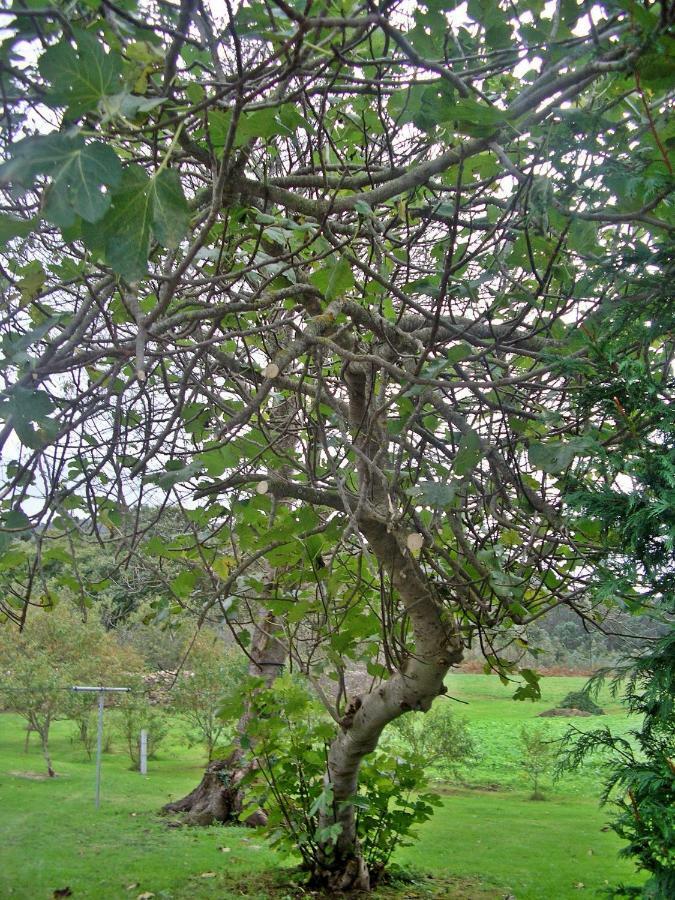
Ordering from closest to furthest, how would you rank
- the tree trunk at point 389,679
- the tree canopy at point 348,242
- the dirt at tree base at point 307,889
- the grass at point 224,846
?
the tree canopy at point 348,242
the tree trunk at point 389,679
the dirt at tree base at point 307,889
the grass at point 224,846

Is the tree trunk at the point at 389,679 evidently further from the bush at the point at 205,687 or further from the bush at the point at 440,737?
the bush at the point at 205,687

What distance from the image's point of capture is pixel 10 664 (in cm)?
833

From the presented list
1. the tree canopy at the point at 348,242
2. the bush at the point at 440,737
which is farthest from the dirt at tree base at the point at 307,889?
the bush at the point at 440,737

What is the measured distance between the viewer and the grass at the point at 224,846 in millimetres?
3729

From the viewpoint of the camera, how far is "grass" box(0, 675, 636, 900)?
12.2 ft

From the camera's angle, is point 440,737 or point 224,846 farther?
point 440,737

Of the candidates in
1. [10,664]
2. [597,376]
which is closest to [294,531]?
[597,376]

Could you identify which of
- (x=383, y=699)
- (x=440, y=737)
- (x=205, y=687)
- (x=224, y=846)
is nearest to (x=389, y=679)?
(x=383, y=699)

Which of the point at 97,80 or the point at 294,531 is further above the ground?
the point at 97,80

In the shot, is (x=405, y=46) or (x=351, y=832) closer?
(x=405, y=46)

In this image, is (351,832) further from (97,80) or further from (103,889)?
(97,80)

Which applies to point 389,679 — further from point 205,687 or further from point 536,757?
point 205,687

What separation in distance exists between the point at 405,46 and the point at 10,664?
8887 mm

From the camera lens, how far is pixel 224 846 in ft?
15.2
